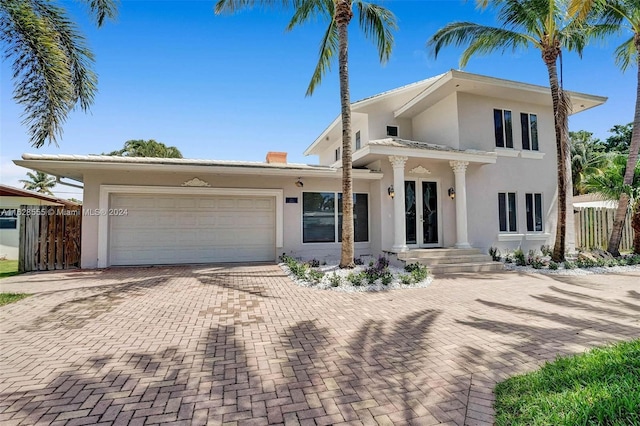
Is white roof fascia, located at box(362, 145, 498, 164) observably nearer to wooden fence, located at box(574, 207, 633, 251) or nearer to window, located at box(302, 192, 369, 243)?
window, located at box(302, 192, 369, 243)

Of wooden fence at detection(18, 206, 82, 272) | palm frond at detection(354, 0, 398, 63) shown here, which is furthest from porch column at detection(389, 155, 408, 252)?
wooden fence at detection(18, 206, 82, 272)

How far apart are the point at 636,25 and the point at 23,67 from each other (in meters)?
17.9

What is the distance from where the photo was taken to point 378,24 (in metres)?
10.8

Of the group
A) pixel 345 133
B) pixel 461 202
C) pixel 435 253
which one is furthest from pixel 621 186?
pixel 345 133

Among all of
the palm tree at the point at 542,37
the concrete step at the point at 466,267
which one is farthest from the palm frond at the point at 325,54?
the concrete step at the point at 466,267

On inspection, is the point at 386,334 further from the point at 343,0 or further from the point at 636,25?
the point at 636,25

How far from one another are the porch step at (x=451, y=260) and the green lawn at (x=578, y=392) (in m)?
6.45

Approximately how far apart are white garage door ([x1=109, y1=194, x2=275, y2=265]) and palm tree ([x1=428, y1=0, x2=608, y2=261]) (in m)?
9.50

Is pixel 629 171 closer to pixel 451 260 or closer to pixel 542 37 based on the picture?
pixel 542 37

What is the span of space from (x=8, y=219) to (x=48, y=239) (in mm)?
8971

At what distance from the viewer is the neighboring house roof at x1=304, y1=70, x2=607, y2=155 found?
11.1 metres

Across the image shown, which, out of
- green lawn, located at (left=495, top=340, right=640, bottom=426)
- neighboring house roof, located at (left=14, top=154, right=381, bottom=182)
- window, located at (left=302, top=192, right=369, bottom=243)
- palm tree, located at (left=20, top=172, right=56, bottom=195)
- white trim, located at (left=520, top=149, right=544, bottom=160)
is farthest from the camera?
palm tree, located at (left=20, top=172, right=56, bottom=195)

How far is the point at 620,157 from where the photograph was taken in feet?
40.0

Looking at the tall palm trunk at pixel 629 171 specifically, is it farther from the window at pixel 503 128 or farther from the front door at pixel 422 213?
the front door at pixel 422 213
